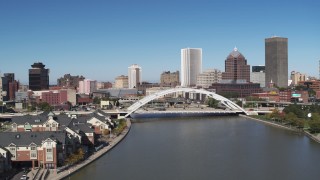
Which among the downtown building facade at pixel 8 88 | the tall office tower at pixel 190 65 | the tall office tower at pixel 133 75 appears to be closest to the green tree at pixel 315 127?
the downtown building facade at pixel 8 88

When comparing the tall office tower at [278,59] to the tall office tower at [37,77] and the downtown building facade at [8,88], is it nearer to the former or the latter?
the tall office tower at [37,77]

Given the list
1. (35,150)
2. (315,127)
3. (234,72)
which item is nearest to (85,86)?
(234,72)

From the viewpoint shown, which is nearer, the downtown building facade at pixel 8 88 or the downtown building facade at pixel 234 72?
the downtown building facade at pixel 8 88

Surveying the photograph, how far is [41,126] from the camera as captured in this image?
24953 millimetres

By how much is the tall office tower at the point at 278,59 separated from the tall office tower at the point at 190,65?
25138mm

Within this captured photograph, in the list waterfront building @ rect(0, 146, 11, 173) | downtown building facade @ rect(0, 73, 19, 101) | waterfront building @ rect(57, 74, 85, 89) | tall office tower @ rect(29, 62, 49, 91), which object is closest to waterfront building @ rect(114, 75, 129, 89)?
waterfront building @ rect(57, 74, 85, 89)

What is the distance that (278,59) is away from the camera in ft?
295

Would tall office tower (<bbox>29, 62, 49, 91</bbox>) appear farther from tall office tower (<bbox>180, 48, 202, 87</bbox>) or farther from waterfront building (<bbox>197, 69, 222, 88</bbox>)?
tall office tower (<bbox>180, 48, 202, 87</bbox>)

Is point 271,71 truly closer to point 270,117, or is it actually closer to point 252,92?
point 252,92

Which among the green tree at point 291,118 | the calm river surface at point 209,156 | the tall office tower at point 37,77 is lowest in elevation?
the calm river surface at point 209,156

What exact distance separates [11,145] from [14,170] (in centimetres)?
119

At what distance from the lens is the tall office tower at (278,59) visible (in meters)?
89.9

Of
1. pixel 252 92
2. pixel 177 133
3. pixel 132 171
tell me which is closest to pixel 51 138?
pixel 132 171

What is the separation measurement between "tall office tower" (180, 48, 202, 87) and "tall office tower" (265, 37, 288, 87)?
2514cm
